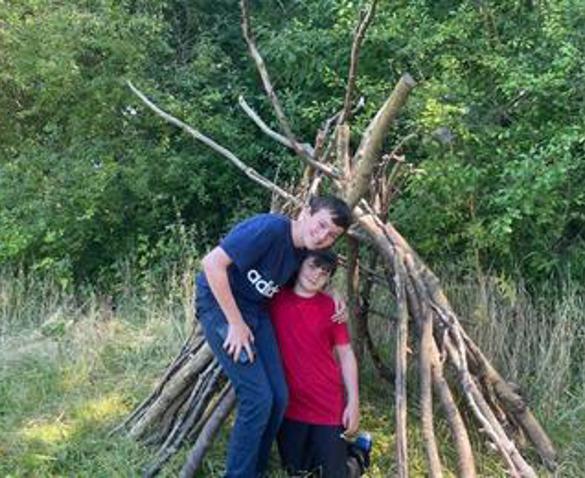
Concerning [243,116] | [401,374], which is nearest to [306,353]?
[401,374]

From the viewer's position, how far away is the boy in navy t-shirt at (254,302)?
3.61m

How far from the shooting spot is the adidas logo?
3736mm

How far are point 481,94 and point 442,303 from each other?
230cm

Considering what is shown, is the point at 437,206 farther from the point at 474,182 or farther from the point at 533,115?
the point at 533,115

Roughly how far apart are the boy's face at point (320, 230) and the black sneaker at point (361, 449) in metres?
1.03

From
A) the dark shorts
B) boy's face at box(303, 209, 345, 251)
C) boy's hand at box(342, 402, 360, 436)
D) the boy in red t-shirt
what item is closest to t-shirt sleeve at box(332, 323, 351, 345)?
the boy in red t-shirt

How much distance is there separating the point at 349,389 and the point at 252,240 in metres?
0.89

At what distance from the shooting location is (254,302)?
12.7ft

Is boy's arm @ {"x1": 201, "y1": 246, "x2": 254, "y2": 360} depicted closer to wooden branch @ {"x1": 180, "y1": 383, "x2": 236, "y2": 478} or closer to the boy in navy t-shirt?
the boy in navy t-shirt

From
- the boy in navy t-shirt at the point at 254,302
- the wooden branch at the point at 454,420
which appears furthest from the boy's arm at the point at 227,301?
the wooden branch at the point at 454,420

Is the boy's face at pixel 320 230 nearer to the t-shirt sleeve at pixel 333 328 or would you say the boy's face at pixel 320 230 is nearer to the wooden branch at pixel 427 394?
the t-shirt sleeve at pixel 333 328

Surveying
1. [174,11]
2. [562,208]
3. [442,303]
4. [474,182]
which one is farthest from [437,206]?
[174,11]

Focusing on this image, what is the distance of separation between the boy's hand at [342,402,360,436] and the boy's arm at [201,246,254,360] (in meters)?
0.55

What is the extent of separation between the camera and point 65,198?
8141 mm
